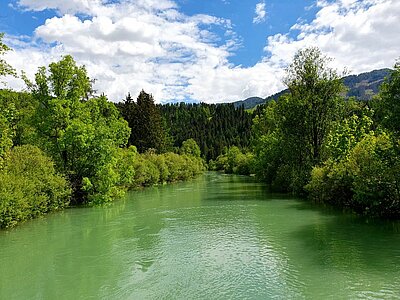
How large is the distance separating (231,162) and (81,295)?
280ft

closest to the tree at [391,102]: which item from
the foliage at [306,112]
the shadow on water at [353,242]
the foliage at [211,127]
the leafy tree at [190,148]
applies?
the shadow on water at [353,242]

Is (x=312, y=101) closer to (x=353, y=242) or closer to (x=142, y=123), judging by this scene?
(x=353, y=242)

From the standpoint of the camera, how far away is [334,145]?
30.1 meters

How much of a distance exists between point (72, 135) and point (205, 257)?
808 inches

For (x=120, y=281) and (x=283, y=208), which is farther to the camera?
(x=283, y=208)

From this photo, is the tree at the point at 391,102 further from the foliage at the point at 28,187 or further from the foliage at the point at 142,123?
the foliage at the point at 142,123

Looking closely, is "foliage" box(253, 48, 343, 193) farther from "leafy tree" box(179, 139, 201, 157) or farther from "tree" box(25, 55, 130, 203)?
"leafy tree" box(179, 139, 201, 157)

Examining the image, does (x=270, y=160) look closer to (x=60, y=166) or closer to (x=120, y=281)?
(x=60, y=166)

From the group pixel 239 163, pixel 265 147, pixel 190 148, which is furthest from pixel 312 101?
pixel 190 148

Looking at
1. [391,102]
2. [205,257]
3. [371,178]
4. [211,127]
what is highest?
[211,127]

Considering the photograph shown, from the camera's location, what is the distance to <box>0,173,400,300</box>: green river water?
1212 centimetres

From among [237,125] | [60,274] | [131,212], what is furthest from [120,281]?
[237,125]

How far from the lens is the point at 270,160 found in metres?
47.6

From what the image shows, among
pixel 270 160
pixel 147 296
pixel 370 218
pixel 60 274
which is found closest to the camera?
pixel 147 296
